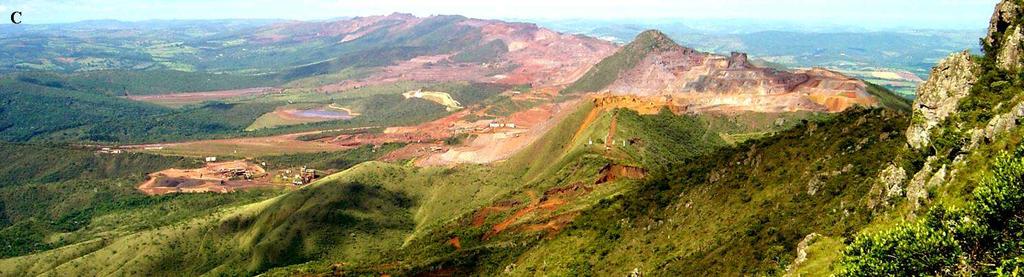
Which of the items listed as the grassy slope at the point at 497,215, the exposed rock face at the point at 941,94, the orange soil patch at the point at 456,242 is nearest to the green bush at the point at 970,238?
the grassy slope at the point at 497,215

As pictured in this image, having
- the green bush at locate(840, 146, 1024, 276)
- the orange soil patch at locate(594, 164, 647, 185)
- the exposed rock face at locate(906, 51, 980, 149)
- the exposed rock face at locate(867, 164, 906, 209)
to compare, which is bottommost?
the orange soil patch at locate(594, 164, 647, 185)

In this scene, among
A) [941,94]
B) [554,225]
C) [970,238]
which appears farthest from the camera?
[554,225]

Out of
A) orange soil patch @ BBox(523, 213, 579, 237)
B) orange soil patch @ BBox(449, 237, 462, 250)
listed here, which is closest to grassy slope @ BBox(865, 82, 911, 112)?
orange soil patch @ BBox(523, 213, 579, 237)

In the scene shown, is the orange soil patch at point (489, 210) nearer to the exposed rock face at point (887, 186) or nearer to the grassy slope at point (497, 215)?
the grassy slope at point (497, 215)

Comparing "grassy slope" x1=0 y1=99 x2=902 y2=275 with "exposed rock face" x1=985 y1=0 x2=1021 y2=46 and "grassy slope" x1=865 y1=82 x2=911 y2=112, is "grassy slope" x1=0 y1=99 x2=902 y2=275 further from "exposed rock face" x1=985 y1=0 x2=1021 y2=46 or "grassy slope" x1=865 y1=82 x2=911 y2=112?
"grassy slope" x1=865 y1=82 x2=911 y2=112

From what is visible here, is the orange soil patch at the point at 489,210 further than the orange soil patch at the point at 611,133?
No

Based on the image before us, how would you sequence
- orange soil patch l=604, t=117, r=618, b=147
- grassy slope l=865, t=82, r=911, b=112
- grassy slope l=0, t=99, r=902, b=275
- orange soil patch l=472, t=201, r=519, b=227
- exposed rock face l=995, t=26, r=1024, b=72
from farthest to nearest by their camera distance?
grassy slope l=865, t=82, r=911, b=112 → orange soil patch l=604, t=117, r=618, b=147 → orange soil patch l=472, t=201, r=519, b=227 → grassy slope l=0, t=99, r=902, b=275 → exposed rock face l=995, t=26, r=1024, b=72

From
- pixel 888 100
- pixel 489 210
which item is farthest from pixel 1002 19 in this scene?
pixel 888 100

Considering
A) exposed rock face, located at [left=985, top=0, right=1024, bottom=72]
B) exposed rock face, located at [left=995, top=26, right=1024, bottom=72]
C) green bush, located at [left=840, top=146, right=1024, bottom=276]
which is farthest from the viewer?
exposed rock face, located at [left=985, top=0, right=1024, bottom=72]

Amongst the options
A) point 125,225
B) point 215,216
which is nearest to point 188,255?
point 215,216

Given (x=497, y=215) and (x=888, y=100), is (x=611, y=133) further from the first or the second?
(x=888, y=100)
